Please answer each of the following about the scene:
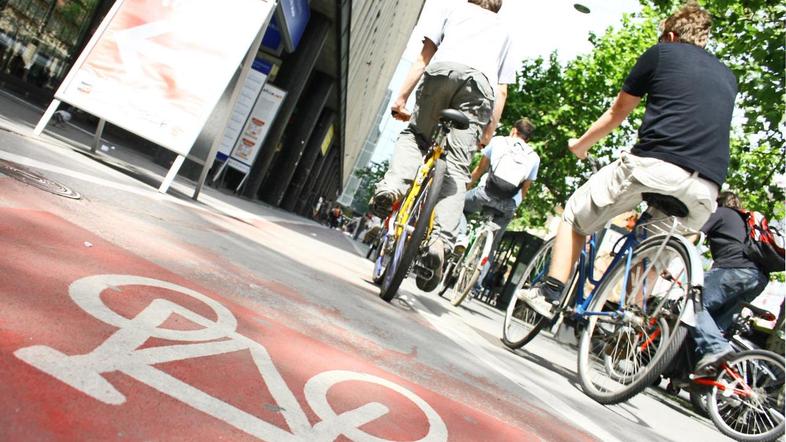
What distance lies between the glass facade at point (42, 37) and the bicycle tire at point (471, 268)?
9.76 m

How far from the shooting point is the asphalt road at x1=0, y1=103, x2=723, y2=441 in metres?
1.48

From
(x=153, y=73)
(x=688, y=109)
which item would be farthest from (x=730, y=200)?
Answer: (x=153, y=73)

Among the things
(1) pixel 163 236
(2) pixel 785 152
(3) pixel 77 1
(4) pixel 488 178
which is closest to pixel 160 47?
(1) pixel 163 236

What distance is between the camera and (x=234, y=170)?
1948 centimetres

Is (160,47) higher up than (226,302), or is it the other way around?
(160,47)

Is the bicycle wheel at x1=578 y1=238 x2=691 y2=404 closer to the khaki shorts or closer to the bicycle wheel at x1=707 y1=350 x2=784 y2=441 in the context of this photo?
the khaki shorts

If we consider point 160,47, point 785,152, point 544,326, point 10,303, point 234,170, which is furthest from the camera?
point 234,170

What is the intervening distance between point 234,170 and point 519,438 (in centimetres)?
1767

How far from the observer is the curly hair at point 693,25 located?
4.54m

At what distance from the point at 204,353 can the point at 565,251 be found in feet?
11.1

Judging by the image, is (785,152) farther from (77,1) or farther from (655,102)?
(77,1)

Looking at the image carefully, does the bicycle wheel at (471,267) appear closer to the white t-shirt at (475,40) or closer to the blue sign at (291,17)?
the white t-shirt at (475,40)

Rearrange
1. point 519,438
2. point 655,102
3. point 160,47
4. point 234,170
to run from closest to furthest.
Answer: point 519,438 < point 655,102 < point 160,47 < point 234,170

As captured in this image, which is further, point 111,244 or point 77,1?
point 77,1
